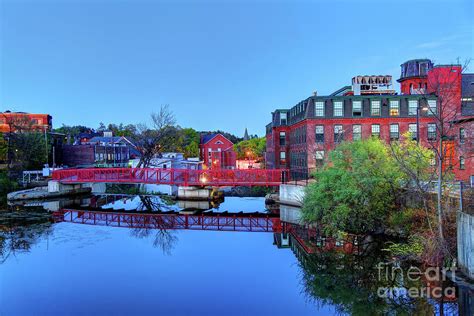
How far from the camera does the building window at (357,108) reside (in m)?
42.0

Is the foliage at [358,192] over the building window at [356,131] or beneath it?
beneath

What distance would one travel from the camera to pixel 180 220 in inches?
1221

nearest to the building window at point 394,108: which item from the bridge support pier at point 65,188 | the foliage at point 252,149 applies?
the bridge support pier at point 65,188

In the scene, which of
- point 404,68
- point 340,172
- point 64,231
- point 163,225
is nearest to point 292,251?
point 340,172

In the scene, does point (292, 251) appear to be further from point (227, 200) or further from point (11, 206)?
point (11, 206)

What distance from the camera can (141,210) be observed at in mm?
36344

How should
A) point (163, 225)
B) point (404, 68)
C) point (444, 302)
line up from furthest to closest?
point (404, 68) < point (163, 225) < point (444, 302)

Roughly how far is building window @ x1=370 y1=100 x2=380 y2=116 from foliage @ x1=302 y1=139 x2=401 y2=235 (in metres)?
20.7

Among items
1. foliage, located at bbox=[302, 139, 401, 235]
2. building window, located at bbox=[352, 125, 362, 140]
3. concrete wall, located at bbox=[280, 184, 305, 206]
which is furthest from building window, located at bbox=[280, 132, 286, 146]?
foliage, located at bbox=[302, 139, 401, 235]

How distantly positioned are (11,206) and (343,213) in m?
31.5

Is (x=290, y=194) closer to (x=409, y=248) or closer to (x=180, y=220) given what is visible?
(x=180, y=220)

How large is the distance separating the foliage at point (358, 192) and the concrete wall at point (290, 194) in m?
11.2

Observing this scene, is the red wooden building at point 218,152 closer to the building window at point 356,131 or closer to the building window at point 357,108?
the building window at point 356,131

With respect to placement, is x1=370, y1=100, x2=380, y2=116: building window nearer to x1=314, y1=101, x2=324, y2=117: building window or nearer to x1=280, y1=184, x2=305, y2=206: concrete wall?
x1=314, y1=101, x2=324, y2=117: building window
